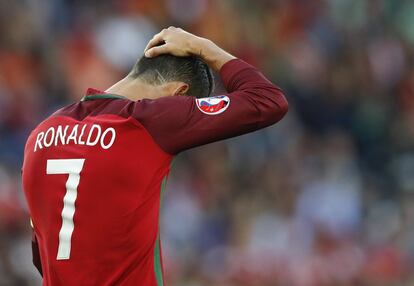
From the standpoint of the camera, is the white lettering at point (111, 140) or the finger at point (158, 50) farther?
the finger at point (158, 50)

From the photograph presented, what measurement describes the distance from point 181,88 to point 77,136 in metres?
0.40

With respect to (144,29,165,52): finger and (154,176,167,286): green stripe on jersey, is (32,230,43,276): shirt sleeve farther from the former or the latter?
(144,29,165,52): finger

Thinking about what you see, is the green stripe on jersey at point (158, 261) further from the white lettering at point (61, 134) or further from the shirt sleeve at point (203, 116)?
the white lettering at point (61, 134)

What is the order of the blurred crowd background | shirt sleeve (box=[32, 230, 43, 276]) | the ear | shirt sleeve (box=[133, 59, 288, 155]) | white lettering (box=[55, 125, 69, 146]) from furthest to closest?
the blurred crowd background, shirt sleeve (box=[32, 230, 43, 276]), the ear, white lettering (box=[55, 125, 69, 146]), shirt sleeve (box=[133, 59, 288, 155])

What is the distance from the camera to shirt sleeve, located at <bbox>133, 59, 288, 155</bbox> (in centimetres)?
311

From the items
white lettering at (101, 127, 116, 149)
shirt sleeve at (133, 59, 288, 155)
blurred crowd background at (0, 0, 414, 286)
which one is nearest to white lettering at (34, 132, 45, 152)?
white lettering at (101, 127, 116, 149)

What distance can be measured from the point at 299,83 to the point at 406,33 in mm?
1747

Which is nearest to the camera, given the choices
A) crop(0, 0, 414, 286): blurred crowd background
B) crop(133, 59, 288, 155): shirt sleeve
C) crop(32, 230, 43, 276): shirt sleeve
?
crop(133, 59, 288, 155): shirt sleeve

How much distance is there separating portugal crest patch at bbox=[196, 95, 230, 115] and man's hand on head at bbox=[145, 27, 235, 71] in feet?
0.75

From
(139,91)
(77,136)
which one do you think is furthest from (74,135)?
(139,91)

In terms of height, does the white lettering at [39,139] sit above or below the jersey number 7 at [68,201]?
above

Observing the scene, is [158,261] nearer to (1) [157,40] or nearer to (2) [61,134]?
(2) [61,134]

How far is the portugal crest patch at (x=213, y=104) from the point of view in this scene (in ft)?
10.3

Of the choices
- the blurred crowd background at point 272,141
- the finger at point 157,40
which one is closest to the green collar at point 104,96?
the finger at point 157,40
